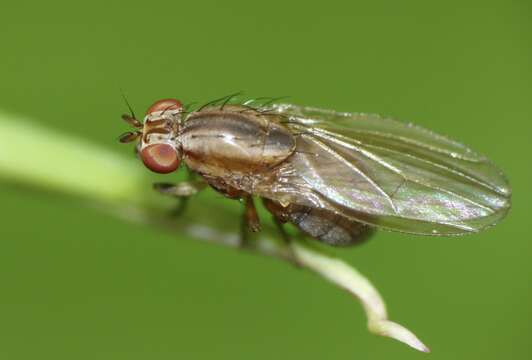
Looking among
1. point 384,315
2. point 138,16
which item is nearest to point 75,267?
point 138,16

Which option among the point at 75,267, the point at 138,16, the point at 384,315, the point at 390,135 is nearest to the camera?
the point at 384,315

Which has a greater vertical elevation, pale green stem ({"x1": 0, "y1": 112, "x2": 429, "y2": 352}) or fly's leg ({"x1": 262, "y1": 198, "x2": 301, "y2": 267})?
fly's leg ({"x1": 262, "y1": 198, "x2": 301, "y2": 267})

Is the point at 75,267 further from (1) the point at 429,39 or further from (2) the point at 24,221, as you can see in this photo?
(1) the point at 429,39

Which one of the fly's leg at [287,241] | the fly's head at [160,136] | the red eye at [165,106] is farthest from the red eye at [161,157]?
the fly's leg at [287,241]

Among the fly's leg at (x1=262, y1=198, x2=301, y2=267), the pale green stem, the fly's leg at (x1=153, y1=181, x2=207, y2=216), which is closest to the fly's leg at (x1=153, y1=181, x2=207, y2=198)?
the fly's leg at (x1=153, y1=181, x2=207, y2=216)

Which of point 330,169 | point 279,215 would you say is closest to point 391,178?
point 330,169

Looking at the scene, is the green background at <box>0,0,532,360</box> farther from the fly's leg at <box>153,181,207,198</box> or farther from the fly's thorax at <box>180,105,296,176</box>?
the fly's thorax at <box>180,105,296,176</box>
